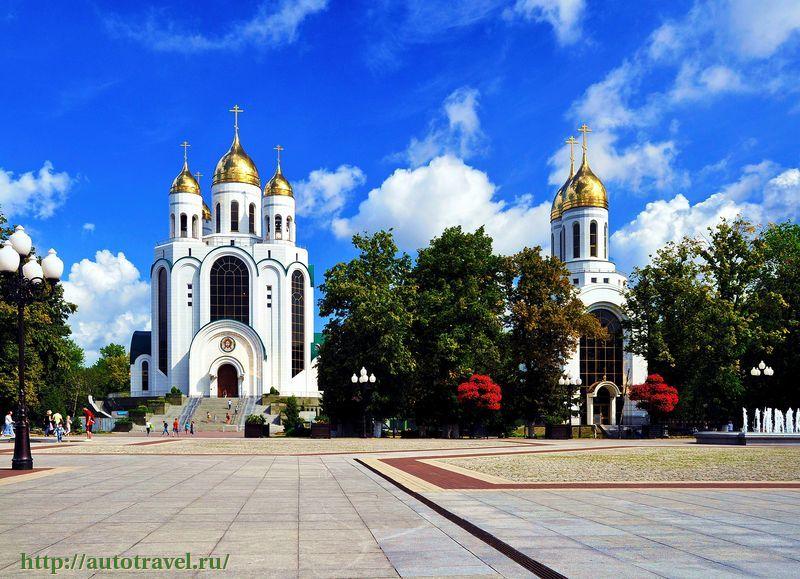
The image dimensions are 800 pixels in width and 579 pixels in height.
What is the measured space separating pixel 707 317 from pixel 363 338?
18.5 metres

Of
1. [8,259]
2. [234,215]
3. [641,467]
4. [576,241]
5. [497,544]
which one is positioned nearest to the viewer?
[497,544]

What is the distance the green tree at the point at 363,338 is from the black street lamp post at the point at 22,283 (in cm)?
2214

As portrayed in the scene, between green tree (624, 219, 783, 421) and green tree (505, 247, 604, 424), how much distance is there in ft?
16.4

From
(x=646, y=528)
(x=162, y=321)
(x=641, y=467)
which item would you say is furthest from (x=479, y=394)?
(x=162, y=321)

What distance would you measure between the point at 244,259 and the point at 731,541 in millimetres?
63736

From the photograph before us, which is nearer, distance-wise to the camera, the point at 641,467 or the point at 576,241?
the point at 641,467

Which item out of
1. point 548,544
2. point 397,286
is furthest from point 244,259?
point 548,544


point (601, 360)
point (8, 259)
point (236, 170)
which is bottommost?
point (601, 360)

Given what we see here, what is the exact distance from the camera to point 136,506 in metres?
11.6

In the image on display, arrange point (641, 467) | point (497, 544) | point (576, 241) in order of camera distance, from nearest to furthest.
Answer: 1. point (497, 544)
2. point (641, 467)
3. point (576, 241)

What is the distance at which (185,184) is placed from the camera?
241 ft

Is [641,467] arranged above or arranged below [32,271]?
below

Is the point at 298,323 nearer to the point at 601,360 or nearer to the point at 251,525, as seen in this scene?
the point at 601,360

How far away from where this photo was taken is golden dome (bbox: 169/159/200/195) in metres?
73.6
